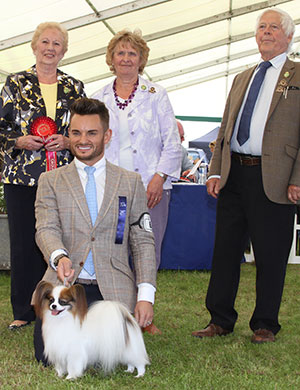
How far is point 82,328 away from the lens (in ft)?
6.37

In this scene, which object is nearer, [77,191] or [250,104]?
[77,191]

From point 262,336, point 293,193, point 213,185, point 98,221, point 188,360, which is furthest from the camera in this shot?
point 213,185

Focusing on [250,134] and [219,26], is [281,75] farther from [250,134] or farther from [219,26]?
[219,26]

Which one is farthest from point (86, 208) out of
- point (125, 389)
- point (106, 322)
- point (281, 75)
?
point (281, 75)

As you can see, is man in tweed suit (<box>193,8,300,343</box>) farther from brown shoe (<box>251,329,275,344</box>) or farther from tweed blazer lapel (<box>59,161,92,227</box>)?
tweed blazer lapel (<box>59,161,92,227</box>)

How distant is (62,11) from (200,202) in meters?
5.01

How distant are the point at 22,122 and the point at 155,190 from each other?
30.3 inches

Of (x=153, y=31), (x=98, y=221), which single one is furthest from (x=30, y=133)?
(x=153, y=31)

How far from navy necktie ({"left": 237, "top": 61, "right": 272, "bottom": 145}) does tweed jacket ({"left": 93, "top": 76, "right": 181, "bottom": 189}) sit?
35 centimetres

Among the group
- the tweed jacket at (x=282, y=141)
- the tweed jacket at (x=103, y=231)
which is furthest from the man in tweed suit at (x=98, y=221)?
the tweed jacket at (x=282, y=141)

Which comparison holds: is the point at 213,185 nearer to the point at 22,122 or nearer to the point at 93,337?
the point at 22,122

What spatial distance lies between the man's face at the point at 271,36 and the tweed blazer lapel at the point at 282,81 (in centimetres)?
9

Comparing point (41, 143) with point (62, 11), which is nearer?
point (41, 143)

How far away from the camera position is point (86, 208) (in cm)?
221
